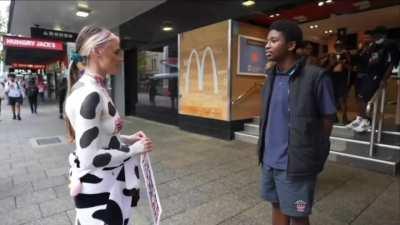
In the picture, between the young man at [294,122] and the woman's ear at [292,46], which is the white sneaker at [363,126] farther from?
A: the woman's ear at [292,46]

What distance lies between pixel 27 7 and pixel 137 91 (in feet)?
14.1

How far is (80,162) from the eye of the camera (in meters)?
1.27

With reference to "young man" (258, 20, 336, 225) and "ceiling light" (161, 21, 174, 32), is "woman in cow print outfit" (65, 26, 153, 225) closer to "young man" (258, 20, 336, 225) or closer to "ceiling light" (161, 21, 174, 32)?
"young man" (258, 20, 336, 225)

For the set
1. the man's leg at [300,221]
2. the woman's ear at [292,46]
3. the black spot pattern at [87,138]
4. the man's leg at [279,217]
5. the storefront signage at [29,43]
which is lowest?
the man's leg at [279,217]

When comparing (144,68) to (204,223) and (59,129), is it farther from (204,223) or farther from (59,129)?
(204,223)

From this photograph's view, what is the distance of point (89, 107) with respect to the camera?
1234 millimetres

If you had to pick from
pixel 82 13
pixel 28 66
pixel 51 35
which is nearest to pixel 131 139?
pixel 82 13

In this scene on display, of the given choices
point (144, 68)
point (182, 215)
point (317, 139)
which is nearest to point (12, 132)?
point (144, 68)

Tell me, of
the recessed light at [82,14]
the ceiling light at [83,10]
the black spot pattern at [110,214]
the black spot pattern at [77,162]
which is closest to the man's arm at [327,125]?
the black spot pattern at [110,214]

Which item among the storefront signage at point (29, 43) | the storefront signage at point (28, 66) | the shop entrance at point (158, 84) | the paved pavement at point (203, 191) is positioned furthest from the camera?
the storefront signage at point (28, 66)

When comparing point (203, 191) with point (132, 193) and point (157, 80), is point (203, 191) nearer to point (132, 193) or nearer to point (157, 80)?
point (132, 193)

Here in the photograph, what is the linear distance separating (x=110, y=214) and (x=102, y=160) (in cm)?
30

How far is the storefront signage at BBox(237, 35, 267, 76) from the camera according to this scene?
20.8ft

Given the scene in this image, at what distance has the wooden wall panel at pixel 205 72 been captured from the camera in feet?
20.9
